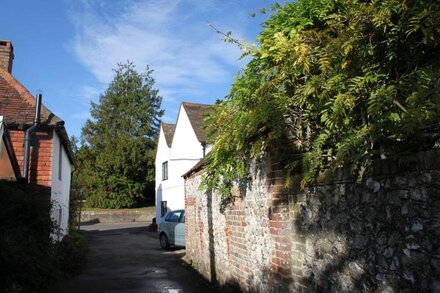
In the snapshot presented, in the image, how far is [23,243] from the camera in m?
7.21

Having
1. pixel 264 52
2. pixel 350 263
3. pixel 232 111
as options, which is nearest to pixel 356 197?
pixel 350 263

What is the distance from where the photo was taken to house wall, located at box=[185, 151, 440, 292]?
3029 mm

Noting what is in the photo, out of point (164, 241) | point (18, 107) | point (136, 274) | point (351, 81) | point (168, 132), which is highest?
point (168, 132)

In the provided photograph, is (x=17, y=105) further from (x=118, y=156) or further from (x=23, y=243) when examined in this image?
(x=118, y=156)

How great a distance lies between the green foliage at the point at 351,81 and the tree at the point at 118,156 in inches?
1296

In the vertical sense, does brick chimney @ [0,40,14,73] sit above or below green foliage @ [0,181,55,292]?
above

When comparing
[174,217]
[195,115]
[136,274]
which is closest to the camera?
[136,274]

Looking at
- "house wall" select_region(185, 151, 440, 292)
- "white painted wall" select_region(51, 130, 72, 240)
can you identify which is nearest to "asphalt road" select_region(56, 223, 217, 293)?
"white painted wall" select_region(51, 130, 72, 240)

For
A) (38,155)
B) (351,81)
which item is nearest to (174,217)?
(38,155)

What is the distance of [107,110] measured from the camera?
177 ft

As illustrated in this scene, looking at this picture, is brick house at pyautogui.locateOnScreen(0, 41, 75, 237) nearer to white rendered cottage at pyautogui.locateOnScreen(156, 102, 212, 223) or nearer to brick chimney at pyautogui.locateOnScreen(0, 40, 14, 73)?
brick chimney at pyautogui.locateOnScreen(0, 40, 14, 73)

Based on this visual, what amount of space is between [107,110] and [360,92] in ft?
174

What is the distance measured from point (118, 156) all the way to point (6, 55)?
1101 inches

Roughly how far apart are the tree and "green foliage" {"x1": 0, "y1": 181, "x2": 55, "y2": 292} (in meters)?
27.6
